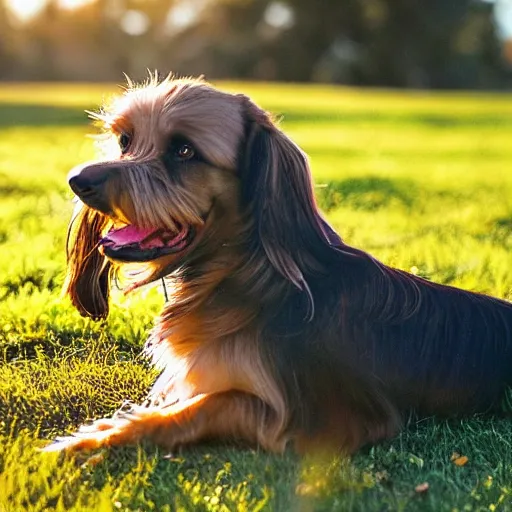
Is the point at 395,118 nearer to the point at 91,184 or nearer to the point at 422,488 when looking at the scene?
the point at 91,184

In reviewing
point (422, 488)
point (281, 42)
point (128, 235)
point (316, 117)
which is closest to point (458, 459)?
point (422, 488)

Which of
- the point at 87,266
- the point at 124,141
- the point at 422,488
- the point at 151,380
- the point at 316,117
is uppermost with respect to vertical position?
the point at 124,141

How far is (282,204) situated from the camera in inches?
165

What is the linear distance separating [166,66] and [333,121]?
24.8 m

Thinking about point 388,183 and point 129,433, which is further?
point 388,183

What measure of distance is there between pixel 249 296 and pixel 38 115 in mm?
21640

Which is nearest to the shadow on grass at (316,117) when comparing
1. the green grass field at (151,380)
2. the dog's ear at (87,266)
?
the green grass field at (151,380)

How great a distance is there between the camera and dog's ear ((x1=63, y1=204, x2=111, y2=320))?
4660 millimetres

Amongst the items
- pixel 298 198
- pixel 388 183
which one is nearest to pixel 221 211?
pixel 298 198

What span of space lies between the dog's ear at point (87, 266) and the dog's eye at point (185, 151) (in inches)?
24.5

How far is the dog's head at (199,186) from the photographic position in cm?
411

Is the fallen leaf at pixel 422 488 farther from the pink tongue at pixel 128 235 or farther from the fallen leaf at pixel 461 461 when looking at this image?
the pink tongue at pixel 128 235

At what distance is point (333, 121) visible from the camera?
25.7 m

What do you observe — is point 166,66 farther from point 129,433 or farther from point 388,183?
point 129,433
